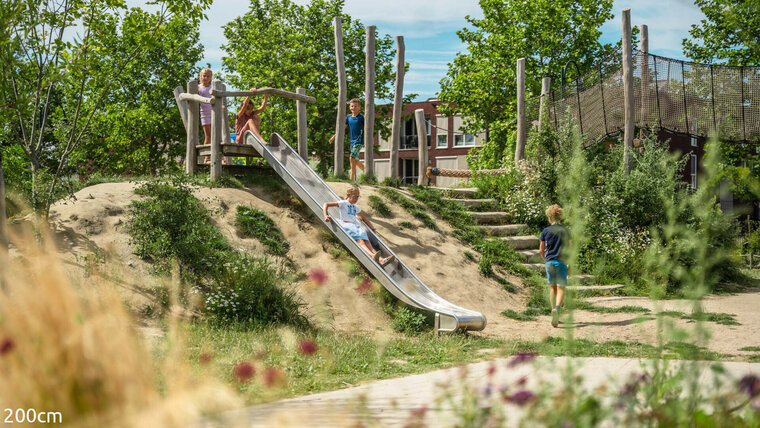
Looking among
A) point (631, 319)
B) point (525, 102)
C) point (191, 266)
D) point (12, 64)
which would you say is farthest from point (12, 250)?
point (525, 102)

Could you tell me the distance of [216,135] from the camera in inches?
497

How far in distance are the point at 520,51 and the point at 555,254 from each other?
23510mm

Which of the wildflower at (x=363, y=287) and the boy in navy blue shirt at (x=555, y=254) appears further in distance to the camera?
the wildflower at (x=363, y=287)

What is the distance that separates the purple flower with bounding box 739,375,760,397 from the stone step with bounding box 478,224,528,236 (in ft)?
38.3

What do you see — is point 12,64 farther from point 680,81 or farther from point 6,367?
point 680,81

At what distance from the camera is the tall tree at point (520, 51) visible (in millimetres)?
31266

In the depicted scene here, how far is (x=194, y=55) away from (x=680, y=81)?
25.8m

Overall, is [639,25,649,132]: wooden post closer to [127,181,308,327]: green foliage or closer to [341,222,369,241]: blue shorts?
[341,222,369,241]: blue shorts

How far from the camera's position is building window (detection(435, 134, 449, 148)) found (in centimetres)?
4531

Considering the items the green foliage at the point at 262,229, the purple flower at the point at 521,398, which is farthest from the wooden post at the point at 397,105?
the purple flower at the point at 521,398

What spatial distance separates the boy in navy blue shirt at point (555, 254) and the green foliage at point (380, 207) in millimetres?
4350

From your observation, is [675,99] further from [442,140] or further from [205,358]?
[442,140]

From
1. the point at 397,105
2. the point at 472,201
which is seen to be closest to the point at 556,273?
the point at 472,201

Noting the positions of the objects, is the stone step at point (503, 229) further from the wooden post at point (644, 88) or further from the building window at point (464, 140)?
the building window at point (464, 140)
